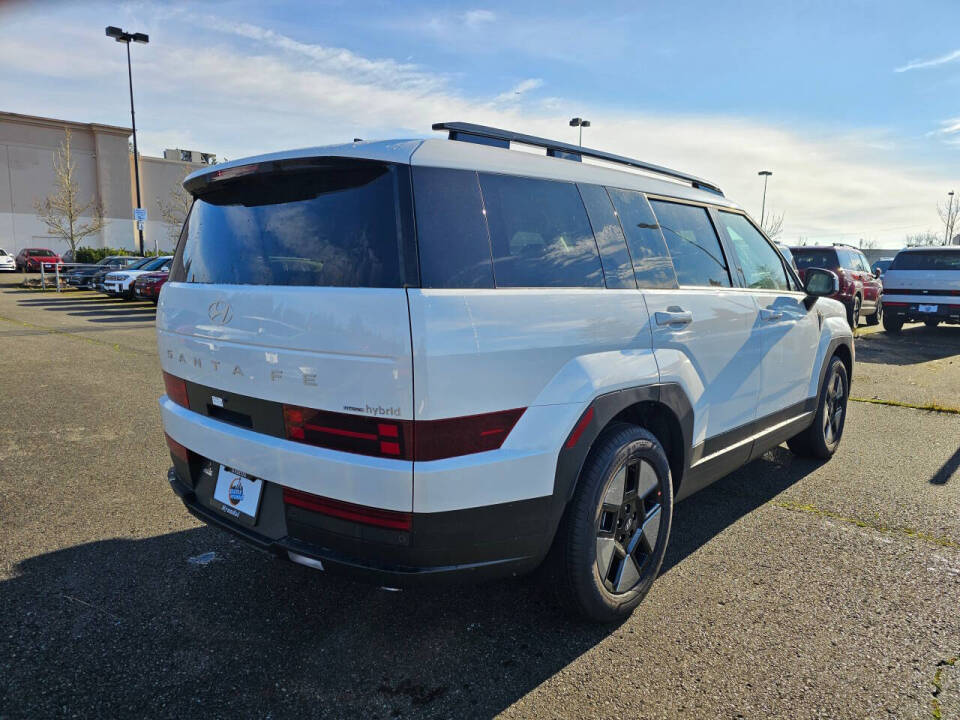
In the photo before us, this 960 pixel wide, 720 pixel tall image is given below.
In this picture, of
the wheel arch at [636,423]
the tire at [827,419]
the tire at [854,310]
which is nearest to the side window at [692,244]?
the wheel arch at [636,423]

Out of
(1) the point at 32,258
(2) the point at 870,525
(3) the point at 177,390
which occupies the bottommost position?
(2) the point at 870,525

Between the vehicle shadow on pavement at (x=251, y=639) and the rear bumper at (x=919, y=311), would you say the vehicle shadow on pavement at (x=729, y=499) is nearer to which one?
the vehicle shadow on pavement at (x=251, y=639)

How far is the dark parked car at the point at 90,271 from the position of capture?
26.2 m

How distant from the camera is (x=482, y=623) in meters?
2.86

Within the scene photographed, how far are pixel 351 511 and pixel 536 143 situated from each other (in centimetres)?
175

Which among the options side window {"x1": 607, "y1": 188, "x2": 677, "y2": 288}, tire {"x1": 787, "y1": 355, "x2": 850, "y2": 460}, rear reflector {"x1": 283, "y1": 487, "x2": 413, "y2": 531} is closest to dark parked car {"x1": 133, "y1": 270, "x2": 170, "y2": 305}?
tire {"x1": 787, "y1": 355, "x2": 850, "y2": 460}

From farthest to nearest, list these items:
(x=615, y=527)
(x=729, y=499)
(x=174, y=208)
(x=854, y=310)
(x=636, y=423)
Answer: (x=174, y=208) < (x=854, y=310) < (x=729, y=499) < (x=636, y=423) < (x=615, y=527)

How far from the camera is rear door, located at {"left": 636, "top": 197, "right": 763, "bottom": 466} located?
3.11m

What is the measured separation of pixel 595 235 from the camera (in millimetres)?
2910

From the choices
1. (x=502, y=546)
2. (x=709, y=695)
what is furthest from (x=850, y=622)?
(x=502, y=546)

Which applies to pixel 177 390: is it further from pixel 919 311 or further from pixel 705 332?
pixel 919 311

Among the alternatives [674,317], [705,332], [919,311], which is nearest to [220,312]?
[674,317]

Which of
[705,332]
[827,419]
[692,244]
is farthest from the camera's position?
[827,419]

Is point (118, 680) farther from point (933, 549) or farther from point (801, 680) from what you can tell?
point (933, 549)
